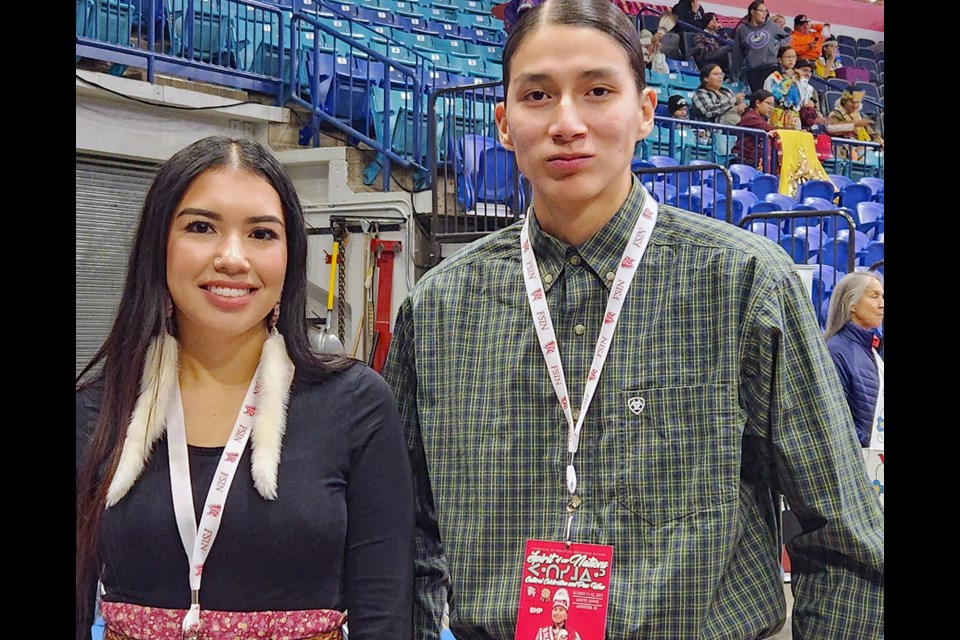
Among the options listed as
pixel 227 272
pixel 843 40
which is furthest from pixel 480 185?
pixel 843 40

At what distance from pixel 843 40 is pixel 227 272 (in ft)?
47.7

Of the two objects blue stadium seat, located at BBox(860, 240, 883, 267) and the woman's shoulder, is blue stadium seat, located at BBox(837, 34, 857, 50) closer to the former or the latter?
blue stadium seat, located at BBox(860, 240, 883, 267)

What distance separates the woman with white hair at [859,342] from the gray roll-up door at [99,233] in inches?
172

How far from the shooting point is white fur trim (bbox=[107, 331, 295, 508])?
1.43m

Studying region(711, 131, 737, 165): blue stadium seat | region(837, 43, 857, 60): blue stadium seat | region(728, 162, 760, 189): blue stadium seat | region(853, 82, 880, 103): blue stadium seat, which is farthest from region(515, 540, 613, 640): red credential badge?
region(837, 43, 857, 60): blue stadium seat

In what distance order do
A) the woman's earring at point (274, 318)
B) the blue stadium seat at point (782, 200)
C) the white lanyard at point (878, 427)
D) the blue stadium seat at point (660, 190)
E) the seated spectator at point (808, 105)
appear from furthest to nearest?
the seated spectator at point (808, 105)
the blue stadium seat at point (782, 200)
the blue stadium seat at point (660, 190)
the white lanyard at point (878, 427)
the woman's earring at point (274, 318)

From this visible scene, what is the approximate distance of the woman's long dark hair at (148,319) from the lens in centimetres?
145

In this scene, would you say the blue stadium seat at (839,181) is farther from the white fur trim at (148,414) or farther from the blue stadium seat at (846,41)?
the white fur trim at (148,414)

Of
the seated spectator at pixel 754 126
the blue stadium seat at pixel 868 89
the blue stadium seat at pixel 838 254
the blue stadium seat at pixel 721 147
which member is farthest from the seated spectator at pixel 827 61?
the blue stadium seat at pixel 838 254

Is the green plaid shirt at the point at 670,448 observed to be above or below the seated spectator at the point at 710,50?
below

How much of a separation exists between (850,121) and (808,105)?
829 mm

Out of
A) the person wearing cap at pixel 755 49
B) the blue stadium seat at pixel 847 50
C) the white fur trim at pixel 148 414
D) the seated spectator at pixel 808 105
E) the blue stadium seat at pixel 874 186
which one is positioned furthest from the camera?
the blue stadium seat at pixel 847 50

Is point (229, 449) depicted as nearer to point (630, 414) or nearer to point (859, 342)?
point (630, 414)
